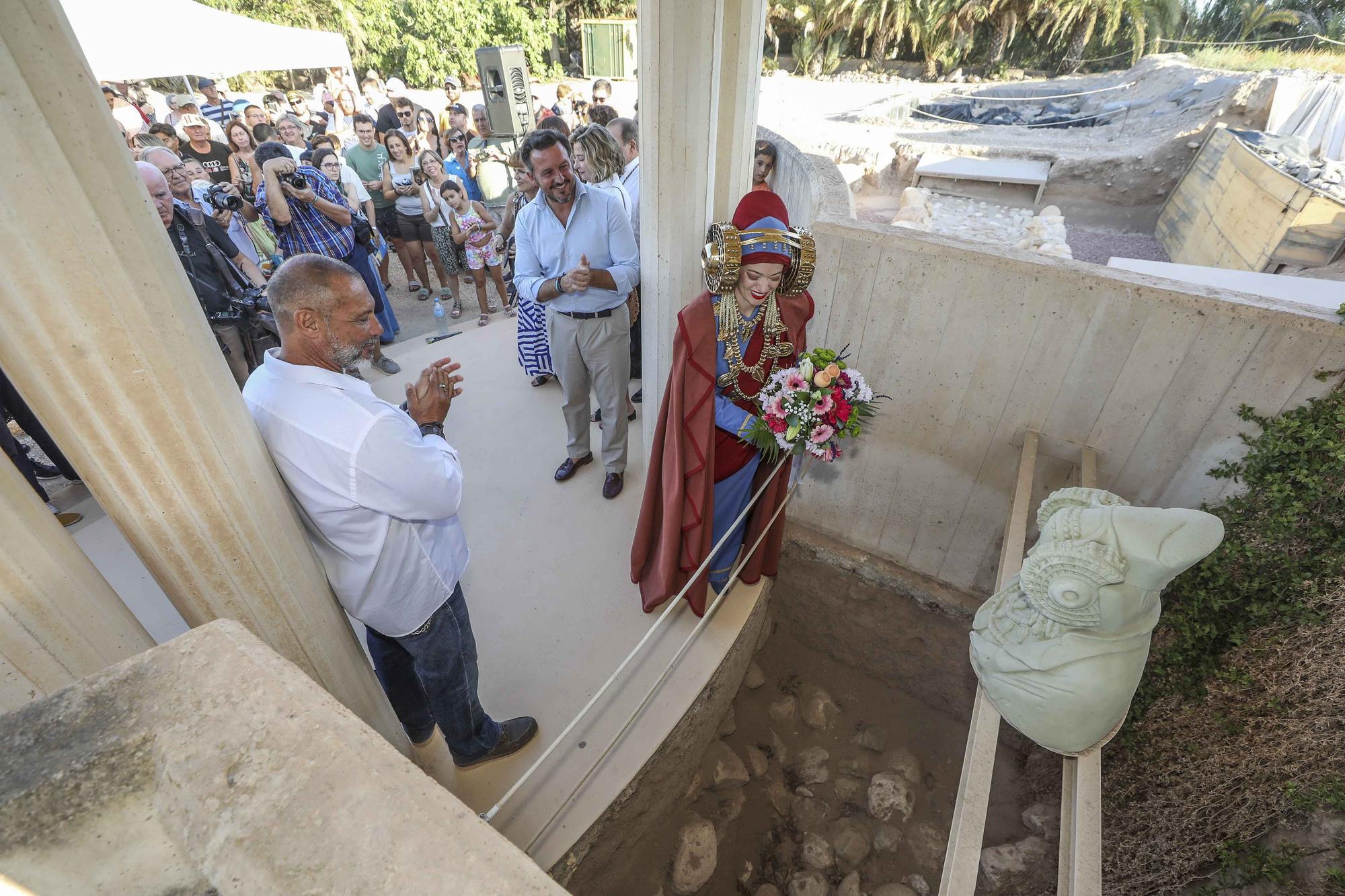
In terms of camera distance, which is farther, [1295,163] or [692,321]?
[1295,163]

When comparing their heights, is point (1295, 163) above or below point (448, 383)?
below

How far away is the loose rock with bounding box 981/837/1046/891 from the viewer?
122 inches

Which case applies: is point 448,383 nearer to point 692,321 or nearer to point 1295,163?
point 692,321

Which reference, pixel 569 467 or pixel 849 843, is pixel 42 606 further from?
pixel 849 843

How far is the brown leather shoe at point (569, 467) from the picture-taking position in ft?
13.4

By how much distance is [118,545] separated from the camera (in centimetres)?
354

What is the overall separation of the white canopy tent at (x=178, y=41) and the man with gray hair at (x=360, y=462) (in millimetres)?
8700

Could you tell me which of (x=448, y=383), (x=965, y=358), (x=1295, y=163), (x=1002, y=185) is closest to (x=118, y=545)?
(x=448, y=383)

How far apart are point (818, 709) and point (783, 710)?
0.24 meters

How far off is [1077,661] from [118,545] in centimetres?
472

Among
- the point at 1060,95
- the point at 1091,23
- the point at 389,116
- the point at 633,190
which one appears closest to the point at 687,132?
the point at 633,190

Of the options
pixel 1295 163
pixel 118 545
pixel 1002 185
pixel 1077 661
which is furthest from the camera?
pixel 1002 185

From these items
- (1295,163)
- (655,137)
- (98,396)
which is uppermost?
(655,137)

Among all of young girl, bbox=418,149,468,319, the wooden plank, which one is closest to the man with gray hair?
the wooden plank
